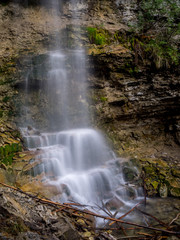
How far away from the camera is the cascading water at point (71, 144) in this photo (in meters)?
4.46

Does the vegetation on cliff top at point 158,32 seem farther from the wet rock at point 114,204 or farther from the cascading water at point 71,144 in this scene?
the wet rock at point 114,204

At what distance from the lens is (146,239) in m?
2.50

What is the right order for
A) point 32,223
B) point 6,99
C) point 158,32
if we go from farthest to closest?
1. point 158,32
2. point 6,99
3. point 32,223

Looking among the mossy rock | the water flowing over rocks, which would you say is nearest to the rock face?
the water flowing over rocks

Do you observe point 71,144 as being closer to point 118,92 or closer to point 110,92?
point 110,92

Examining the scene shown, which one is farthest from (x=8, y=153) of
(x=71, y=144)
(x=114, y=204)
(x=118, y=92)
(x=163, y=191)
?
(x=118, y=92)

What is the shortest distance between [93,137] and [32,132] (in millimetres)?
2371

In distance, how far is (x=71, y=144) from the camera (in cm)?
619

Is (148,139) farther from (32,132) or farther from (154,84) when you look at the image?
(32,132)

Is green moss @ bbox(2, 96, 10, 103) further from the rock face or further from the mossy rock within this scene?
the mossy rock

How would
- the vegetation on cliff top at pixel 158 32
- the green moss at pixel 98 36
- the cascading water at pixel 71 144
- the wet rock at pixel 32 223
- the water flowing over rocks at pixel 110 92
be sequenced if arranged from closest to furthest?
the wet rock at pixel 32 223 < the cascading water at pixel 71 144 < the water flowing over rocks at pixel 110 92 < the vegetation on cliff top at pixel 158 32 < the green moss at pixel 98 36

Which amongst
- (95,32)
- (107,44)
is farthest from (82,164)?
(95,32)

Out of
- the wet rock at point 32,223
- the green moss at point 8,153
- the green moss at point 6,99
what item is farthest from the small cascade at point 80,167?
the green moss at point 6,99

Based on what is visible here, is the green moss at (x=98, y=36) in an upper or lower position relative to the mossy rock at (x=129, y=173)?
upper
